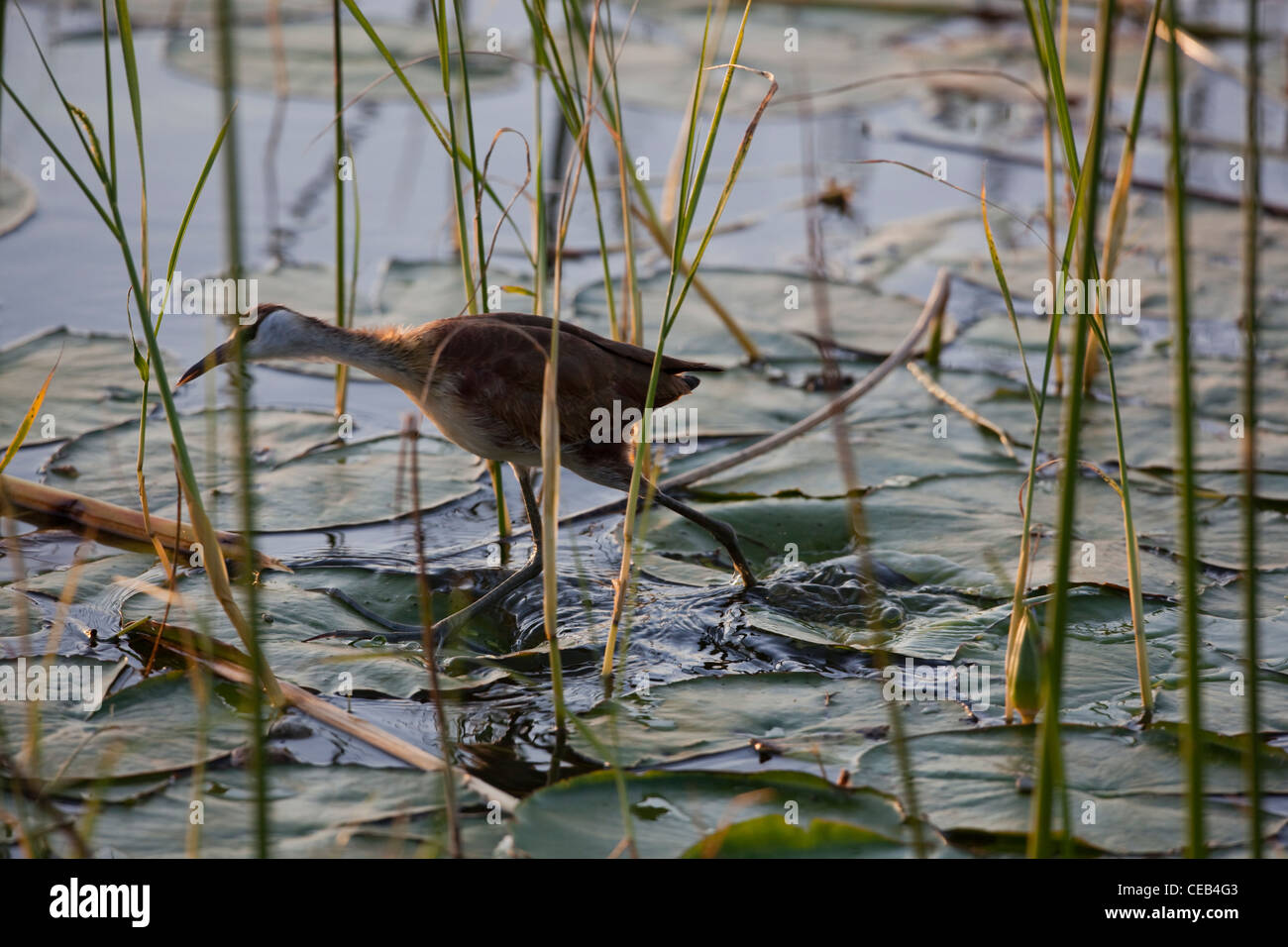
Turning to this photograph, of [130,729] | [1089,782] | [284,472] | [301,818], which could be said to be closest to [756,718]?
[1089,782]

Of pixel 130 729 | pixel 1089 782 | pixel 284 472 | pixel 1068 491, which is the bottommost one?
pixel 1089 782

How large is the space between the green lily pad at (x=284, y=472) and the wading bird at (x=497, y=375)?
381 millimetres

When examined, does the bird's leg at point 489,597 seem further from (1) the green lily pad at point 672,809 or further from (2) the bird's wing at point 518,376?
(1) the green lily pad at point 672,809

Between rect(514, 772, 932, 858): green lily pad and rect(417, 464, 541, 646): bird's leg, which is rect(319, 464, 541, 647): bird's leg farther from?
rect(514, 772, 932, 858): green lily pad

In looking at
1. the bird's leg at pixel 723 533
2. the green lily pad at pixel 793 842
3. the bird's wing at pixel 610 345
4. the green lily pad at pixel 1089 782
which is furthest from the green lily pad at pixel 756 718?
the bird's wing at pixel 610 345

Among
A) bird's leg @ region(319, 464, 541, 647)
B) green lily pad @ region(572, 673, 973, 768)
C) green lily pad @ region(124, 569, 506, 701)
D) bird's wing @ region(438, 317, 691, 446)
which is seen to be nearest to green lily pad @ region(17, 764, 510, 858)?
green lily pad @ region(124, 569, 506, 701)

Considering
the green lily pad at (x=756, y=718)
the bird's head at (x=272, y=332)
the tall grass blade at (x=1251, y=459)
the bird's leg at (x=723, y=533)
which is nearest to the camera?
the tall grass blade at (x=1251, y=459)

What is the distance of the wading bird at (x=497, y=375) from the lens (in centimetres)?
331

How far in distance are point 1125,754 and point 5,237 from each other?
16.0ft

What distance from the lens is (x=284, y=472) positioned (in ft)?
13.1

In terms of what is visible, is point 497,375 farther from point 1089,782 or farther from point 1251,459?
point 1251,459

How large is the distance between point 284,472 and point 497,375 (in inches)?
40.9

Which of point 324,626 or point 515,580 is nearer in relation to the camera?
point 324,626
